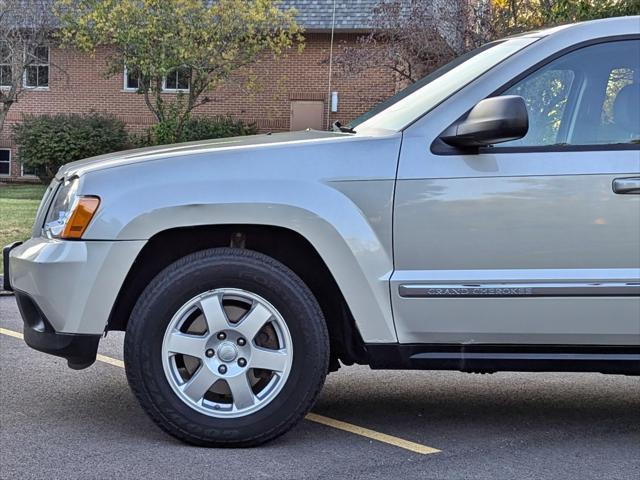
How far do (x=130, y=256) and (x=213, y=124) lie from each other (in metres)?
20.3

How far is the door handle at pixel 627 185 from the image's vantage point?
13.5ft

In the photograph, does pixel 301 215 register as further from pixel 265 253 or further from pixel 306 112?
pixel 306 112

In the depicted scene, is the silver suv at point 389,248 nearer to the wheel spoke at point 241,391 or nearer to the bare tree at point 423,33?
the wheel spoke at point 241,391

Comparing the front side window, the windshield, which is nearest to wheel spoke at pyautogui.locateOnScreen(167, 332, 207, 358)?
the windshield

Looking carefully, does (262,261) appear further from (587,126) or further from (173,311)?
(587,126)

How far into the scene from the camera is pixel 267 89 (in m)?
25.4

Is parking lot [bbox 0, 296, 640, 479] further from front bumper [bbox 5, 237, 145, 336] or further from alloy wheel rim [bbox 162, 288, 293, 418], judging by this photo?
front bumper [bbox 5, 237, 145, 336]

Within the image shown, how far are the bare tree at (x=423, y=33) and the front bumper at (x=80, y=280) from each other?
14766 mm

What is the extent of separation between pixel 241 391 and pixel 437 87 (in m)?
1.70

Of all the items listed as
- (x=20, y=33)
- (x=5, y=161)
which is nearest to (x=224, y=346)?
(x=20, y=33)

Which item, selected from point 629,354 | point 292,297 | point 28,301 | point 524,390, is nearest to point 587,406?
point 524,390

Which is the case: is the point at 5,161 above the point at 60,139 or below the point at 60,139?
below

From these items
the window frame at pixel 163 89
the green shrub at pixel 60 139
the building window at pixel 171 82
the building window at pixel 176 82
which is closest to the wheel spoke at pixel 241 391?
the green shrub at pixel 60 139

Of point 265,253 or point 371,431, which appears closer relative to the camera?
point 265,253
